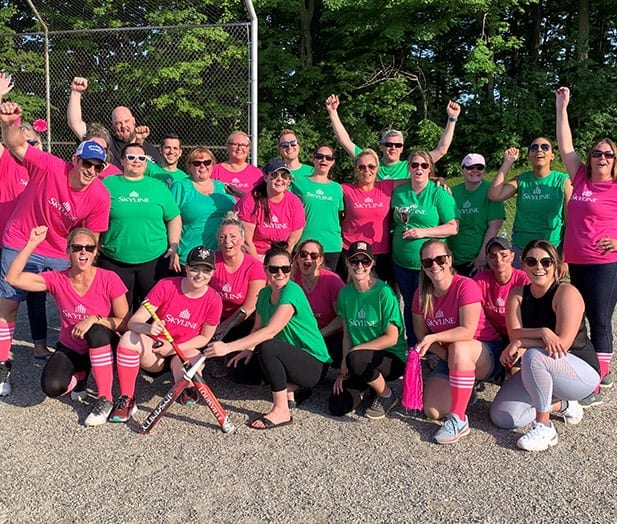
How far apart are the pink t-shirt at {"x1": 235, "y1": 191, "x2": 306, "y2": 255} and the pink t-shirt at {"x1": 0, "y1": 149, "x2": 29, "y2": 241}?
205 centimetres

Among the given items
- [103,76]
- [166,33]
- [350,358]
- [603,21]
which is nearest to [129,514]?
[350,358]

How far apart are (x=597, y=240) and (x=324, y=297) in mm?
2174

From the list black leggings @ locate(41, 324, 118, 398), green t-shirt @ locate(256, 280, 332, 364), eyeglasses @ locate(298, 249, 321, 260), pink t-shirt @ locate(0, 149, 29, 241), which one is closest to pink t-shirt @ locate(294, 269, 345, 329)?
eyeglasses @ locate(298, 249, 321, 260)

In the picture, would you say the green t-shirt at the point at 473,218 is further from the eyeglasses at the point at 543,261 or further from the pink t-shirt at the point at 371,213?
the eyeglasses at the point at 543,261

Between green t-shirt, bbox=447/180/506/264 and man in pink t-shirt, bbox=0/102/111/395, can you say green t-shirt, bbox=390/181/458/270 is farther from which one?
man in pink t-shirt, bbox=0/102/111/395

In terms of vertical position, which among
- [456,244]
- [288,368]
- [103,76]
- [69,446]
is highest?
[103,76]

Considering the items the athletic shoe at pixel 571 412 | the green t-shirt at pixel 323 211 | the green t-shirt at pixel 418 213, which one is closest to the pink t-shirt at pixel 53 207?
the green t-shirt at pixel 323 211

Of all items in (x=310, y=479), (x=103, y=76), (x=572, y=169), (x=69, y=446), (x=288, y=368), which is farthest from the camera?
(x=103, y=76)

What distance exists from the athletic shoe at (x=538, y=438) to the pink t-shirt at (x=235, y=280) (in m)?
2.32

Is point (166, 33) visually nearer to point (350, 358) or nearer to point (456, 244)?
point (456, 244)

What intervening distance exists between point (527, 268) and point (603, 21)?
1940 centimetres

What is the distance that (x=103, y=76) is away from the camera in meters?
14.3

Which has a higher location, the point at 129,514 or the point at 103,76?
the point at 103,76

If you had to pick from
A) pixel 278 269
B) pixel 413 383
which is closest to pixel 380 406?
pixel 413 383
